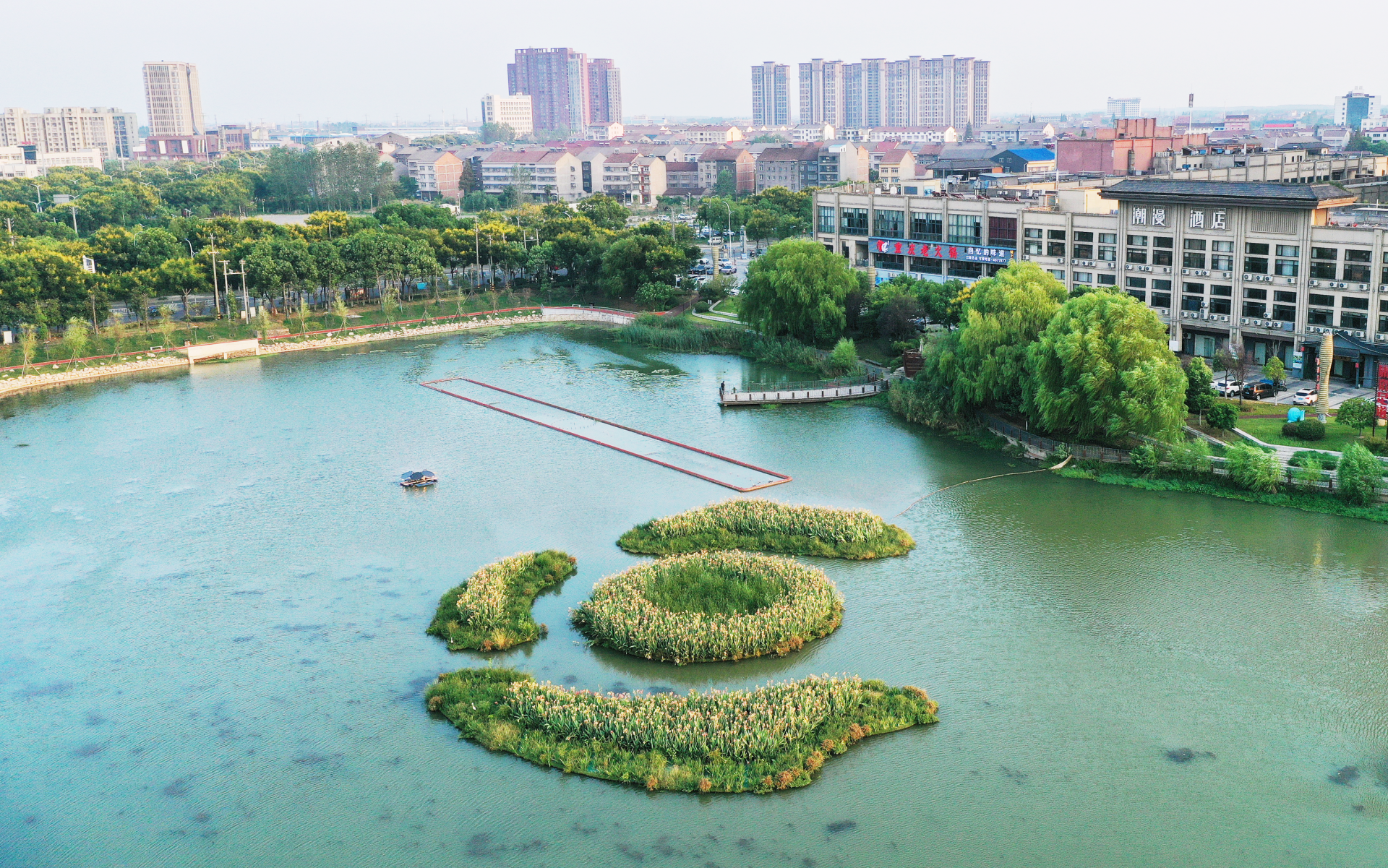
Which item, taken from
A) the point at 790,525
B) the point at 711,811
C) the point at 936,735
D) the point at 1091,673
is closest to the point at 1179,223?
the point at 790,525

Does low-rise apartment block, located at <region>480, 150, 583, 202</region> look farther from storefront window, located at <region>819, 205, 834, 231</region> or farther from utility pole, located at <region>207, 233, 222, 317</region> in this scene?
storefront window, located at <region>819, 205, 834, 231</region>

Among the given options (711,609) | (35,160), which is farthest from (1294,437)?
(35,160)

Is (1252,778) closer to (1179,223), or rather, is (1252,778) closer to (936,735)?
(936,735)

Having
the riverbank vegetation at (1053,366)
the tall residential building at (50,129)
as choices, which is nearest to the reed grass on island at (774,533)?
the riverbank vegetation at (1053,366)

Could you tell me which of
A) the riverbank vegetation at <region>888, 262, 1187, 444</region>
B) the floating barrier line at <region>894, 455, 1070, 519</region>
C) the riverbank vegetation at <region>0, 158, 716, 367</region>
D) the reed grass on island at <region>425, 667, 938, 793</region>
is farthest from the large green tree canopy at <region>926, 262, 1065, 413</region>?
the riverbank vegetation at <region>0, 158, 716, 367</region>

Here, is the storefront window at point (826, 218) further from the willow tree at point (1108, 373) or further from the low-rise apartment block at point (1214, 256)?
the willow tree at point (1108, 373)

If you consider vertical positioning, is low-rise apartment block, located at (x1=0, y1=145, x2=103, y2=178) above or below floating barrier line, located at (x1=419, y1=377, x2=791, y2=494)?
above

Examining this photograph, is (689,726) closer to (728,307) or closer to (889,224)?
(728,307)
